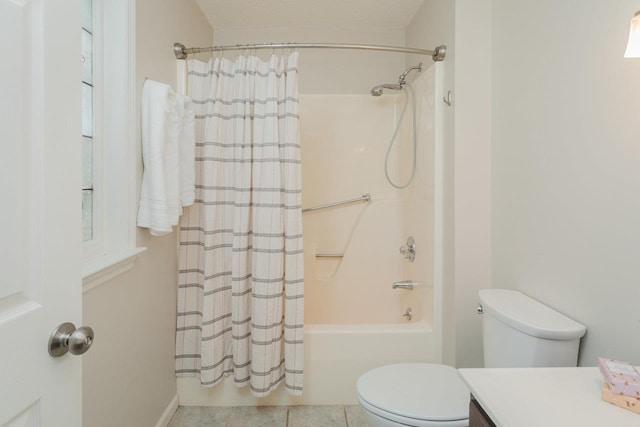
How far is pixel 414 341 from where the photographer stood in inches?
71.3

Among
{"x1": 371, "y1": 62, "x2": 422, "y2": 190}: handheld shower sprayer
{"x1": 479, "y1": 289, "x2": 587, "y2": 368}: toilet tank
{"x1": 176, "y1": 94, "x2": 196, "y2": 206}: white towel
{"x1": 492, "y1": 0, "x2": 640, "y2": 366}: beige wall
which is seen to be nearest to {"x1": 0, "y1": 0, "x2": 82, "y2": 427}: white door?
{"x1": 176, "y1": 94, "x2": 196, "y2": 206}: white towel

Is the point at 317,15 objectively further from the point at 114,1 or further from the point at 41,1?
the point at 41,1

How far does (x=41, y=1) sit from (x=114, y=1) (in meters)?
0.87

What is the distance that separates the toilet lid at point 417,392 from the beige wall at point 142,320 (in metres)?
0.91

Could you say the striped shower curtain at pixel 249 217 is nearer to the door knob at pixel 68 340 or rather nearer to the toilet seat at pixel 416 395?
the toilet seat at pixel 416 395

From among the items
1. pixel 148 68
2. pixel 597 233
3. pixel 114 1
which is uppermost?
pixel 114 1

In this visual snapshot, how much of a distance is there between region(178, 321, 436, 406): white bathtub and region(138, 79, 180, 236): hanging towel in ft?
3.18

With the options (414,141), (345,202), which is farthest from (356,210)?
(414,141)

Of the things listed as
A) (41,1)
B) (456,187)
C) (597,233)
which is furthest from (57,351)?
(456,187)

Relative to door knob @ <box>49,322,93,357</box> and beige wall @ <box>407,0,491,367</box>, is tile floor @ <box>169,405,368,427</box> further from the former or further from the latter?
door knob @ <box>49,322,93,357</box>

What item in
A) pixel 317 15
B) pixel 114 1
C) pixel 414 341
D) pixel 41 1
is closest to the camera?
pixel 41 1

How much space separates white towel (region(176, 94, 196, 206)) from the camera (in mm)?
1545

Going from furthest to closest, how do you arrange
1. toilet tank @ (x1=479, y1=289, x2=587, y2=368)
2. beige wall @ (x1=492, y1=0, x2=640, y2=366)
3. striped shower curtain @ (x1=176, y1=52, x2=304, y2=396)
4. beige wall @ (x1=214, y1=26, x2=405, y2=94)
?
beige wall @ (x1=214, y1=26, x2=405, y2=94) → striped shower curtain @ (x1=176, y1=52, x2=304, y2=396) → toilet tank @ (x1=479, y1=289, x2=587, y2=368) → beige wall @ (x1=492, y1=0, x2=640, y2=366)

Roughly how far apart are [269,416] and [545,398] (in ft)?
4.75
